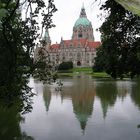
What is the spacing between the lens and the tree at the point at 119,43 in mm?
18072

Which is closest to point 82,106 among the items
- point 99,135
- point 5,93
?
point 99,135

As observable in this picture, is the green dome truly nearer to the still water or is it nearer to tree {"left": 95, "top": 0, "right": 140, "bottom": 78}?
the still water

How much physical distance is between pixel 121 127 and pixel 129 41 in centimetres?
434

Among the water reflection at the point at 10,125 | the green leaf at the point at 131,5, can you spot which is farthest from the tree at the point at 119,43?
the green leaf at the point at 131,5

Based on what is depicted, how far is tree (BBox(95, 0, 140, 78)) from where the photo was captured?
18072 millimetres

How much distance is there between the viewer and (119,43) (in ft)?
65.5

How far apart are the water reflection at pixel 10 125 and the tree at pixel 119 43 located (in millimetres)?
5461

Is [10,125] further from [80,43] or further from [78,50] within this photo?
[80,43]

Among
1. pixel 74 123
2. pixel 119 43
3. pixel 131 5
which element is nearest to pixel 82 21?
pixel 74 123

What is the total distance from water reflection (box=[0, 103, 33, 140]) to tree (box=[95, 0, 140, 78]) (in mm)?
5461

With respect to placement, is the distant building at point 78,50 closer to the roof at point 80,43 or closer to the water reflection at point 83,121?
the roof at point 80,43

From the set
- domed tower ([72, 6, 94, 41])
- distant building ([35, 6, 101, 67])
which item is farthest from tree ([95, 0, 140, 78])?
domed tower ([72, 6, 94, 41])

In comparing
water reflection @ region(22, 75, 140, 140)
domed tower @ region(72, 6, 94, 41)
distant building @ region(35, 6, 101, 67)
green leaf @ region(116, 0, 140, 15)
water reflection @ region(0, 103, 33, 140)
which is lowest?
water reflection @ region(22, 75, 140, 140)

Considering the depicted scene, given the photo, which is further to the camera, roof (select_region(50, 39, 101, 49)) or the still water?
roof (select_region(50, 39, 101, 49))
